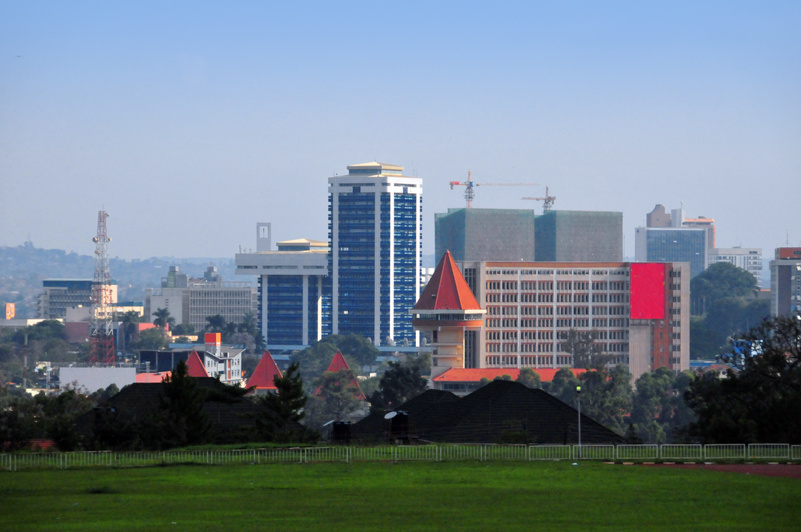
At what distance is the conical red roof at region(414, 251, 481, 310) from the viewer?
187 metres

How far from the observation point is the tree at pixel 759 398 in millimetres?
68812

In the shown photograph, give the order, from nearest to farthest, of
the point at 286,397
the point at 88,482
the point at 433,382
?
the point at 88,482, the point at 286,397, the point at 433,382

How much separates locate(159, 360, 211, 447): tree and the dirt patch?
23.5 meters

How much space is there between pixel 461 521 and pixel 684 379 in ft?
489

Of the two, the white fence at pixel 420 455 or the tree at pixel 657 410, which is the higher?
the white fence at pixel 420 455

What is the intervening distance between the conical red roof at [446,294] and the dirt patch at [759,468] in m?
129

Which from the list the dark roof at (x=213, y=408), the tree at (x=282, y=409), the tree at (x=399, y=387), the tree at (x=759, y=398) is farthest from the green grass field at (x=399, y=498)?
the tree at (x=399, y=387)

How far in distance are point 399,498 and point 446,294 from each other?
143474 mm

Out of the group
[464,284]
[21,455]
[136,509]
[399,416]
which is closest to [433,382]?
[464,284]

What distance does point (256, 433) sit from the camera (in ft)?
233

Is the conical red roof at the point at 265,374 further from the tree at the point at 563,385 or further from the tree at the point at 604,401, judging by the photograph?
the tree at the point at 604,401

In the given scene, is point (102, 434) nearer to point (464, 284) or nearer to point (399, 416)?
point (399, 416)

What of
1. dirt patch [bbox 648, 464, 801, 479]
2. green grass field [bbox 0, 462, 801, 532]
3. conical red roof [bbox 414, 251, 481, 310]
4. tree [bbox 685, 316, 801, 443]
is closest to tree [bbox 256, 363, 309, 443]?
green grass field [bbox 0, 462, 801, 532]

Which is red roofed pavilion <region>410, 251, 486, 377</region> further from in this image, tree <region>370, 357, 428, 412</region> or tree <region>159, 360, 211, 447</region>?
tree <region>159, 360, 211, 447</region>
